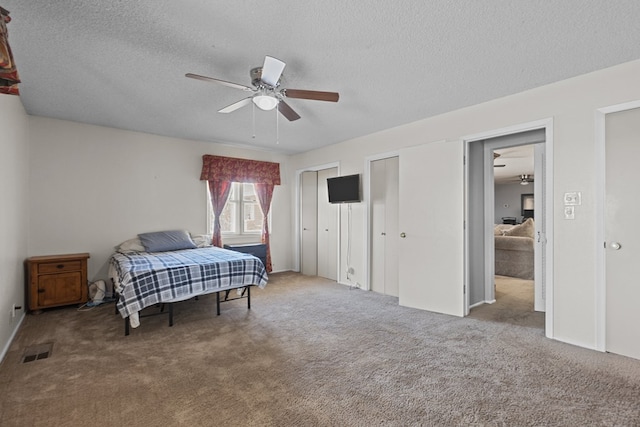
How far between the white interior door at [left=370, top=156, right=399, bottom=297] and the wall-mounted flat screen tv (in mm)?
250

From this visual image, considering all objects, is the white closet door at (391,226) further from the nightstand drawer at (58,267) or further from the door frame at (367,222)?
the nightstand drawer at (58,267)

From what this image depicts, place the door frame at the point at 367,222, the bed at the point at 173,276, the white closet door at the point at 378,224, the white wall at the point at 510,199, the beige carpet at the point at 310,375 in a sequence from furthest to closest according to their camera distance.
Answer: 1. the white wall at the point at 510,199
2. the door frame at the point at 367,222
3. the white closet door at the point at 378,224
4. the bed at the point at 173,276
5. the beige carpet at the point at 310,375

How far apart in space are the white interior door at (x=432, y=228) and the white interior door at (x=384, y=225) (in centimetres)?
37

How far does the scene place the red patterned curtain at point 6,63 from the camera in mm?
1375

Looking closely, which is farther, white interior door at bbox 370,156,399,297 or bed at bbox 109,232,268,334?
white interior door at bbox 370,156,399,297

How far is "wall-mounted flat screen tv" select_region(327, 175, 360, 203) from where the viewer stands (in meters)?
4.82

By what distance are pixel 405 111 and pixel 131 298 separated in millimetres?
3652

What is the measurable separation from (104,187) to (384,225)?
166 inches

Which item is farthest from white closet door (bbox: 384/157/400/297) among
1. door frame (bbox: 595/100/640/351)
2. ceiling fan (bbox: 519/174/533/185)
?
ceiling fan (bbox: 519/174/533/185)

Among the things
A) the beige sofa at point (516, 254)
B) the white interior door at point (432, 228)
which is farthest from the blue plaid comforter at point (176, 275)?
the beige sofa at point (516, 254)

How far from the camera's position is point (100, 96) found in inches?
128

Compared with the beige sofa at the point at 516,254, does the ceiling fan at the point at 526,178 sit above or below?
above

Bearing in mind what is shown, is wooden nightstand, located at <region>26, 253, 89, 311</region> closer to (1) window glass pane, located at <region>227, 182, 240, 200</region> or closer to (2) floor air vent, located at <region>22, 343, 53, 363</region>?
(2) floor air vent, located at <region>22, 343, 53, 363</region>

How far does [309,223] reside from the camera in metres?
6.09
